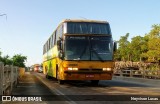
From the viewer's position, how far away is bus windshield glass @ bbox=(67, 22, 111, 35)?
2278cm

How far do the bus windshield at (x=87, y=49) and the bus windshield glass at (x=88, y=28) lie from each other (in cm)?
48

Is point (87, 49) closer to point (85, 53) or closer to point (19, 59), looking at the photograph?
point (85, 53)

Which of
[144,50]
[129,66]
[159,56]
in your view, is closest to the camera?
[129,66]

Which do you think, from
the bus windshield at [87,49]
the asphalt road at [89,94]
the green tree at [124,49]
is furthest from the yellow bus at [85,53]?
the green tree at [124,49]

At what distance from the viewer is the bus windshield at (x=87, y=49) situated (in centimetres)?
2214

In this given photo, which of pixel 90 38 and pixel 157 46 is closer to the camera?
pixel 90 38

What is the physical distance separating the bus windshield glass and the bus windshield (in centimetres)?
48

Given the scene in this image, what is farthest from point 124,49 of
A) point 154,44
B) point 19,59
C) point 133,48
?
point 19,59

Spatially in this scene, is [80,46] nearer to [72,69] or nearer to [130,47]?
[72,69]

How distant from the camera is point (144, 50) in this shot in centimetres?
9600

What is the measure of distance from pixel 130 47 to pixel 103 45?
7837 cm

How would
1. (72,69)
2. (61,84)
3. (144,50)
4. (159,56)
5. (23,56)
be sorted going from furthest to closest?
(23,56) < (144,50) < (159,56) < (61,84) < (72,69)

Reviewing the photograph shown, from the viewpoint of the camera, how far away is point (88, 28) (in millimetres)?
23062

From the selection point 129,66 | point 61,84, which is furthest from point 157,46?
point 61,84
